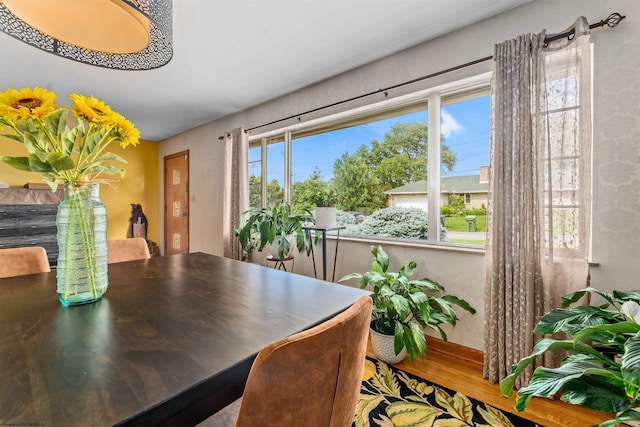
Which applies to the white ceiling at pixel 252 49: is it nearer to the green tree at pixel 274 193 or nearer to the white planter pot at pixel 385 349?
the green tree at pixel 274 193

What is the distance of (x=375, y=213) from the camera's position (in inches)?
105

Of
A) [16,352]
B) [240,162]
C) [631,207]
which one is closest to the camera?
[16,352]

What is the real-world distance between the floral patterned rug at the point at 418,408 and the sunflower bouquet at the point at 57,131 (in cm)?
161

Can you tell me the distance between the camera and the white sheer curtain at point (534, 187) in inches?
60.7

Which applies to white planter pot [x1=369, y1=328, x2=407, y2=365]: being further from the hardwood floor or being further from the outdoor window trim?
the outdoor window trim

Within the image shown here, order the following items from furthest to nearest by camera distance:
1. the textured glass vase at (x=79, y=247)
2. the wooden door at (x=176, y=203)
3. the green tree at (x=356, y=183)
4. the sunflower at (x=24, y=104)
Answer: the wooden door at (x=176, y=203) < the green tree at (x=356, y=183) < the textured glass vase at (x=79, y=247) < the sunflower at (x=24, y=104)

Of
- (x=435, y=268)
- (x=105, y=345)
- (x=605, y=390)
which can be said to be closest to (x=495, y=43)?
(x=435, y=268)

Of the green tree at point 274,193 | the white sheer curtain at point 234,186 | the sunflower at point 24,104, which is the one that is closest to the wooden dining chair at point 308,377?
Result: the sunflower at point 24,104

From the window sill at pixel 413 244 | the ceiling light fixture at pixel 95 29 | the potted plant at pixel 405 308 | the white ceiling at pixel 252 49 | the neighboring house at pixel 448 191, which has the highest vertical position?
the white ceiling at pixel 252 49

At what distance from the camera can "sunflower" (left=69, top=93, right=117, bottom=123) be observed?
84 centimetres

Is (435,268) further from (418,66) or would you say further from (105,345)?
(105,345)

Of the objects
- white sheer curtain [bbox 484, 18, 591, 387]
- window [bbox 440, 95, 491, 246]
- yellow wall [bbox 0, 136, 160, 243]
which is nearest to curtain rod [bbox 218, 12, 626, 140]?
white sheer curtain [bbox 484, 18, 591, 387]

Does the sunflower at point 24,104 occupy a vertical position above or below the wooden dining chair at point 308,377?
above

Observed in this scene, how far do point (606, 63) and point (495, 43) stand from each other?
0.60 metres
